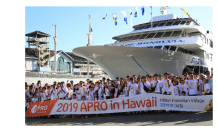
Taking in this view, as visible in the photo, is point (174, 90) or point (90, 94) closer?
point (174, 90)

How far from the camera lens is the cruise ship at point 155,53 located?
1223 cm

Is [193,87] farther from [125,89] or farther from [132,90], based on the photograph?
[125,89]

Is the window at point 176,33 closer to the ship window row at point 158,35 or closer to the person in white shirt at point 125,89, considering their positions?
the ship window row at point 158,35

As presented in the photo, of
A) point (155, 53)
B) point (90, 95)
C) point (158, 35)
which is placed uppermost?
point (158, 35)

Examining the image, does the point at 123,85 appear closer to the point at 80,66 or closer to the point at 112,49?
the point at 112,49

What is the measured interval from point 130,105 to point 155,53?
6.33 metres

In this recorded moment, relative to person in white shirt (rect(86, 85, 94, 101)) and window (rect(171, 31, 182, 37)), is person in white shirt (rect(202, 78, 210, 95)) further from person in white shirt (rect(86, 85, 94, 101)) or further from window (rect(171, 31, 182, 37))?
window (rect(171, 31, 182, 37))

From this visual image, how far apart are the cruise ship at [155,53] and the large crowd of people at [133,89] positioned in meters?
4.45

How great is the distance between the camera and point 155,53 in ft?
40.2

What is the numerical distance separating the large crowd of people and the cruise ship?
4.45 meters

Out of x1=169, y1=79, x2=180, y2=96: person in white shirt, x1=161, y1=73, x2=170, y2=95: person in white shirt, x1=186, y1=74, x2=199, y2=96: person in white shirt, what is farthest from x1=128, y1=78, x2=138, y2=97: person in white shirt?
x1=186, y1=74, x2=199, y2=96: person in white shirt

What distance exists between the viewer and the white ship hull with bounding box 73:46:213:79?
1206 centimetres

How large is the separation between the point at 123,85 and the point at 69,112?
228 centimetres

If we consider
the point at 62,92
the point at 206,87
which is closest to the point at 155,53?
the point at 206,87
